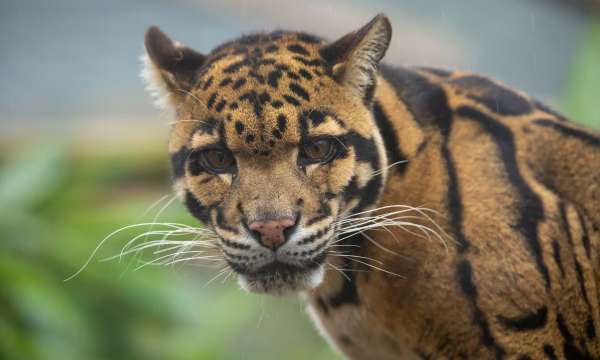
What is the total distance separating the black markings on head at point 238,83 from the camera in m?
3.79

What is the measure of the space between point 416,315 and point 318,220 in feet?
2.29

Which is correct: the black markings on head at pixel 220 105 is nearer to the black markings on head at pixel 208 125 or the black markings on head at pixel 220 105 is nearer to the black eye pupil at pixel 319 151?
the black markings on head at pixel 208 125

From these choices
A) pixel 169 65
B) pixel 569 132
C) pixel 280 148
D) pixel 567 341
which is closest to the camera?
pixel 280 148

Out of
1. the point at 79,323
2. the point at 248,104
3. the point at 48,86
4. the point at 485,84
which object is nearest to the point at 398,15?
the point at 48,86

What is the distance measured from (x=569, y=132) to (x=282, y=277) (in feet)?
5.16

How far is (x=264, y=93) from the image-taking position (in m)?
3.71

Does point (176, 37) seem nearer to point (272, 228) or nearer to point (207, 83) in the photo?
point (207, 83)

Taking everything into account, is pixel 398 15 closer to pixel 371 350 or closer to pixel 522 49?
pixel 522 49

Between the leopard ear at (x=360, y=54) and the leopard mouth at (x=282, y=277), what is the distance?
79 cm

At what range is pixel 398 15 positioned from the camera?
43.2 ft

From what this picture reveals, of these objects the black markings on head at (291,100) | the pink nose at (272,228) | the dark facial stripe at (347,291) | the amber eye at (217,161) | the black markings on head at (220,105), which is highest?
the black markings on head at (291,100)

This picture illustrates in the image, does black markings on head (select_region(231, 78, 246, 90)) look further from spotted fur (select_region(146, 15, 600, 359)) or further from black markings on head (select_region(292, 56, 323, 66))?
black markings on head (select_region(292, 56, 323, 66))

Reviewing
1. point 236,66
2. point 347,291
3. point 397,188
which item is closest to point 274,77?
point 236,66

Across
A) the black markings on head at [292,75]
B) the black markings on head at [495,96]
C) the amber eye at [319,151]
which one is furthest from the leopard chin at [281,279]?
the black markings on head at [495,96]
